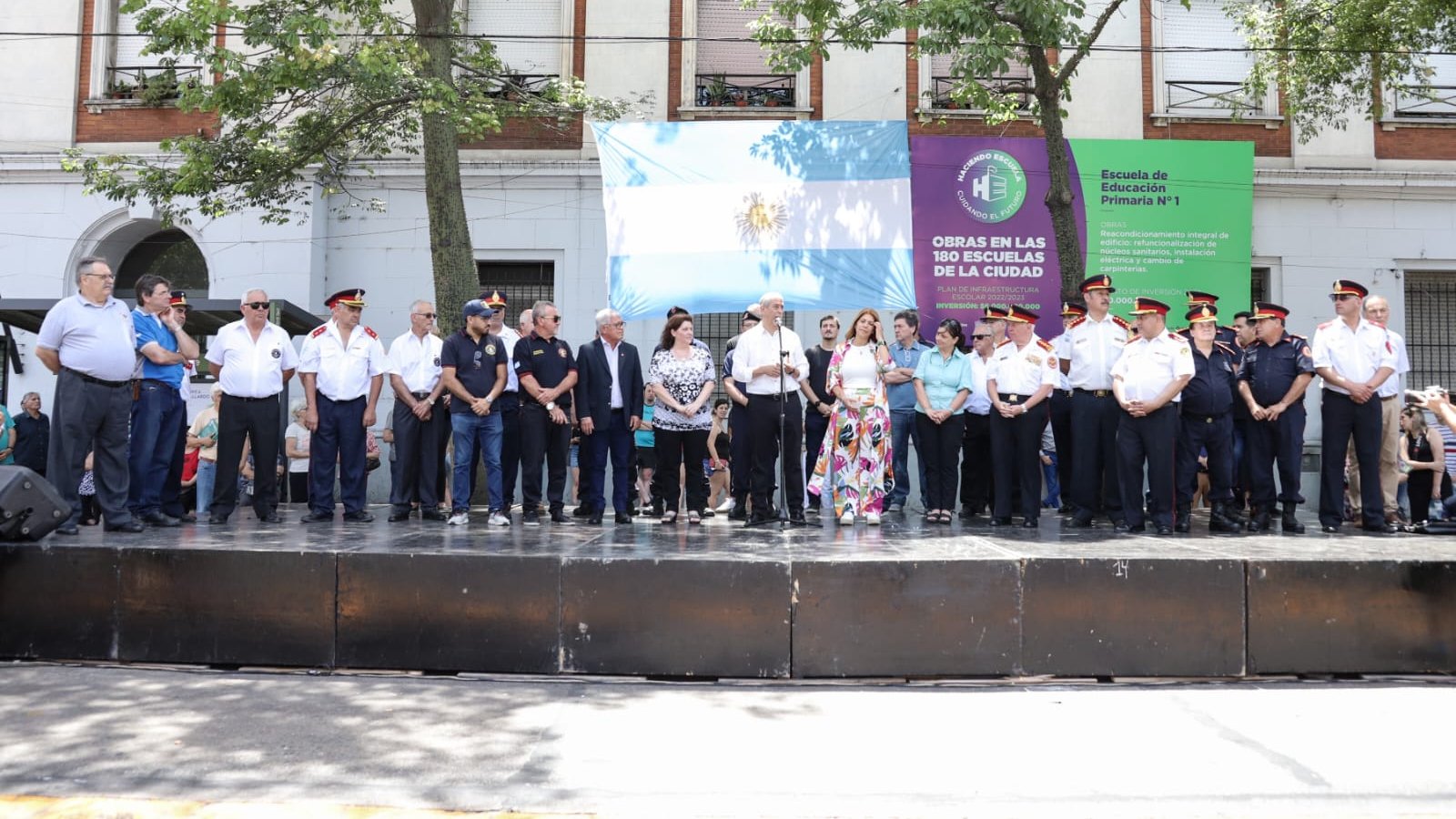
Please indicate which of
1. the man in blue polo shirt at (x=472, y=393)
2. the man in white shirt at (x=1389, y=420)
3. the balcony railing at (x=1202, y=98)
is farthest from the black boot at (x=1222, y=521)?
the balcony railing at (x=1202, y=98)

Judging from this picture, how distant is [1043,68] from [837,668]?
8.26 metres

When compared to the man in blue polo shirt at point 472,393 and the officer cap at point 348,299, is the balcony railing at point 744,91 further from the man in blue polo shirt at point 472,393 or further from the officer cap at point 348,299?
the man in blue polo shirt at point 472,393

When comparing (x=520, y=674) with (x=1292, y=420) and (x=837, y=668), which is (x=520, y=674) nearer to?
(x=837, y=668)

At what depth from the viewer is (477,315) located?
839 centimetres

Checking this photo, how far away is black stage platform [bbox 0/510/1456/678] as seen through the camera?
19.4 feet

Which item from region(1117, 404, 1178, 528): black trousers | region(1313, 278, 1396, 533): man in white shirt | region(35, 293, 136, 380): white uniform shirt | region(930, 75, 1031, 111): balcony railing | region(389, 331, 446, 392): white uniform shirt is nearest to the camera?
region(35, 293, 136, 380): white uniform shirt

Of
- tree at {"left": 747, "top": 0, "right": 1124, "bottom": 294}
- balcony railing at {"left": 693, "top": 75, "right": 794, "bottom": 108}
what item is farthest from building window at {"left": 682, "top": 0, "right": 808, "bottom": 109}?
tree at {"left": 747, "top": 0, "right": 1124, "bottom": 294}

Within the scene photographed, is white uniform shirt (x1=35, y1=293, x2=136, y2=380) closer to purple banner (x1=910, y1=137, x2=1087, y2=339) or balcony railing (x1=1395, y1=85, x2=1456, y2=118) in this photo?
purple banner (x1=910, y1=137, x2=1087, y2=339)

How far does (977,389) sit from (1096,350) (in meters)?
1.24

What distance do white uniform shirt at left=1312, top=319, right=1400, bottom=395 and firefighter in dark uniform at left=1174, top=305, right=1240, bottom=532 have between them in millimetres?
774

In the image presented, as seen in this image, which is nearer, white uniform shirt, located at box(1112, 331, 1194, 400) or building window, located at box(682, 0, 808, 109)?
white uniform shirt, located at box(1112, 331, 1194, 400)

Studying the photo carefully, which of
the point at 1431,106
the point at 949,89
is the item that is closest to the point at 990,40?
the point at 949,89

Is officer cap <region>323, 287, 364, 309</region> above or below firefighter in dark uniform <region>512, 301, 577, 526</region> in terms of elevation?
above

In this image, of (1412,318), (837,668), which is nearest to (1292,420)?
(837,668)
